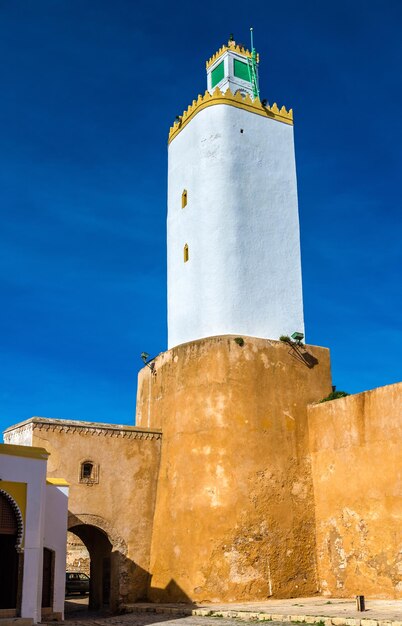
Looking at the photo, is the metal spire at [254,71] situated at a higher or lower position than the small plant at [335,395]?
higher

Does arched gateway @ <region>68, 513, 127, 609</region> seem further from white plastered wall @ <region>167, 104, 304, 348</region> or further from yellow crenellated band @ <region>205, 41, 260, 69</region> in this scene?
yellow crenellated band @ <region>205, 41, 260, 69</region>

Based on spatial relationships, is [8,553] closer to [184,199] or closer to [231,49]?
[184,199]

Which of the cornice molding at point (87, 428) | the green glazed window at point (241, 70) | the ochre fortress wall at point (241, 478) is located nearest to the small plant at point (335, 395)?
the ochre fortress wall at point (241, 478)

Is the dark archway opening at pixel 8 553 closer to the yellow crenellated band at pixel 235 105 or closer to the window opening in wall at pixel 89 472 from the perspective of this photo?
the window opening in wall at pixel 89 472

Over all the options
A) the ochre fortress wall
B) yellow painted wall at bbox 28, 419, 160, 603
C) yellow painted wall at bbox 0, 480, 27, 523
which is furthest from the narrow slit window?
yellow painted wall at bbox 0, 480, 27, 523

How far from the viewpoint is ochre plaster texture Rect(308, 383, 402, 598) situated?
1407 cm

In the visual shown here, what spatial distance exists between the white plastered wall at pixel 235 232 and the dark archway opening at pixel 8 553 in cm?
696

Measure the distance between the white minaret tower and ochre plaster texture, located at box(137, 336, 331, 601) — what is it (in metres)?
0.89

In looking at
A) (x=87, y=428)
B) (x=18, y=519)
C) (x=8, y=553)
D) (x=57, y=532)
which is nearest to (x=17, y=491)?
(x=18, y=519)

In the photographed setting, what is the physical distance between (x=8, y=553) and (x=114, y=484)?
4859 millimetres

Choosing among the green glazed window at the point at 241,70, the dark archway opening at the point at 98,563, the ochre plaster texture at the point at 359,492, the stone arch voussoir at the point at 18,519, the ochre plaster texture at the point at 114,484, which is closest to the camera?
the stone arch voussoir at the point at 18,519

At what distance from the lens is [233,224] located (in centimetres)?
1802

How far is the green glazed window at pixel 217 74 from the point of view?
20641 mm

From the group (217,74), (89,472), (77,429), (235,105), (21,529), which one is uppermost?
(217,74)
